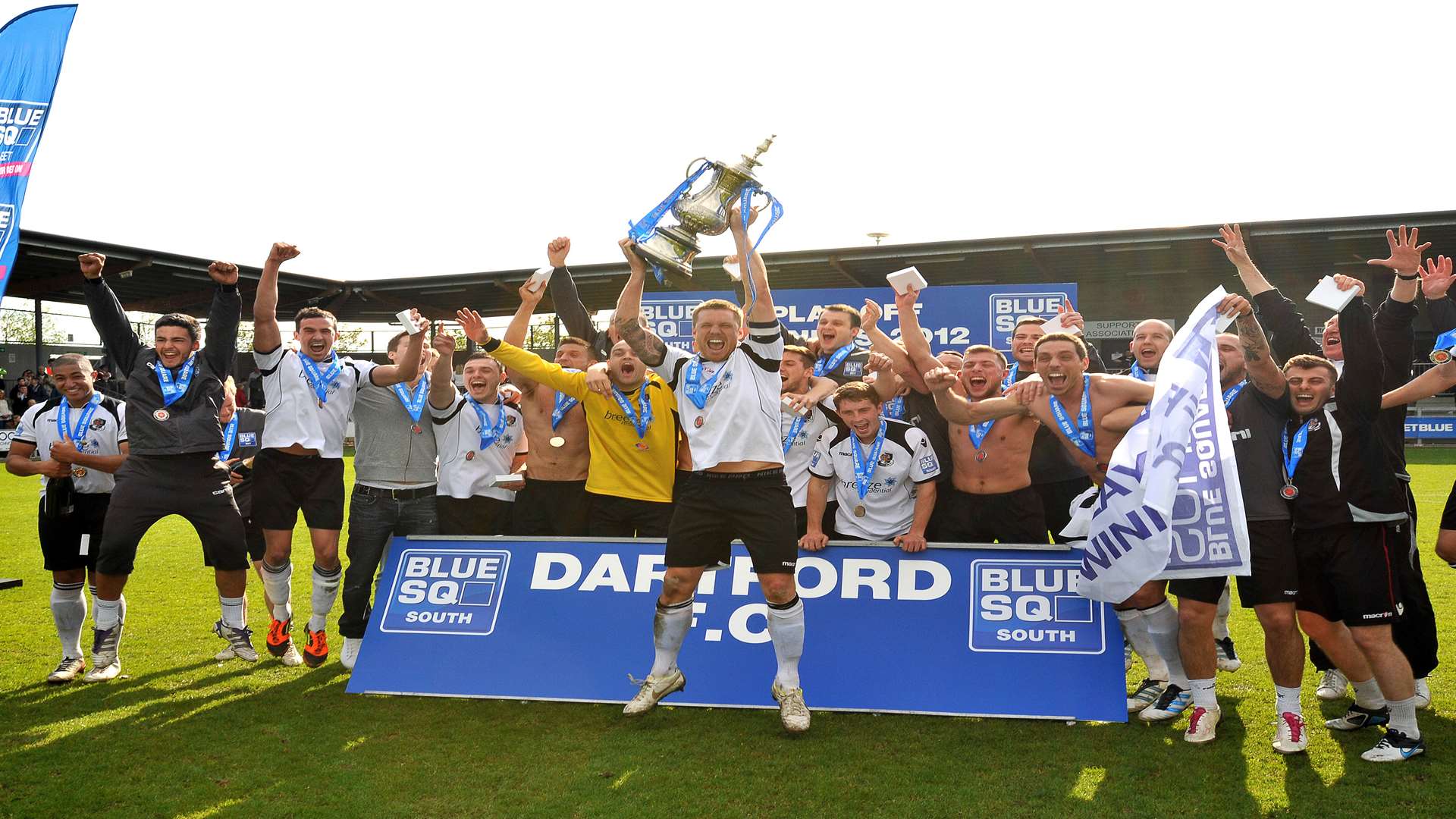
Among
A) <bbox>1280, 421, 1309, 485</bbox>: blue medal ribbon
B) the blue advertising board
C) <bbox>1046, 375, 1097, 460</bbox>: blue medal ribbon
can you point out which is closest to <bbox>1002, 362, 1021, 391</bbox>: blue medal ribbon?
<bbox>1046, 375, 1097, 460</bbox>: blue medal ribbon

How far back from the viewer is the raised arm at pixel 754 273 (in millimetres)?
5270

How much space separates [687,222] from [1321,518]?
3543 millimetres

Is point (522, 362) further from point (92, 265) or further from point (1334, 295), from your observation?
point (1334, 295)

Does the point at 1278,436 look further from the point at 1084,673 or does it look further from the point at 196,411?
the point at 196,411

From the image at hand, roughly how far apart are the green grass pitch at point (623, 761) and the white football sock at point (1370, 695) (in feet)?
0.50

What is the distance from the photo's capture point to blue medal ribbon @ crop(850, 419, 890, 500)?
6.23 metres

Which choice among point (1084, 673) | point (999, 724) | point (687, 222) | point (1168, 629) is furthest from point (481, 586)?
point (1168, 629)

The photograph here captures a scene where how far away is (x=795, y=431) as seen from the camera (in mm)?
6578

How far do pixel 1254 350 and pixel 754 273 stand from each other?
97.7 inches

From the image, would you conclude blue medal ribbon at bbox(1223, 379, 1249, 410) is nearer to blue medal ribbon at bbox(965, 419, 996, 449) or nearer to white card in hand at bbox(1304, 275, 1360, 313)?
white card in hand at bbox(1304, 275, 1360, 313)

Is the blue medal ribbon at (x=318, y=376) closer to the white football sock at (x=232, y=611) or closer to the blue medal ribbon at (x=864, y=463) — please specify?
the white football sock at (x=232, y=611)

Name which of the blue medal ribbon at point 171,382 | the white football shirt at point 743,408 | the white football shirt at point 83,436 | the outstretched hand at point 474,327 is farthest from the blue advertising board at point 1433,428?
the white football shirt at point 83,436

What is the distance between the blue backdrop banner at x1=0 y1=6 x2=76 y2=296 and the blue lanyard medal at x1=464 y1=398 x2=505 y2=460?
4.58 meters

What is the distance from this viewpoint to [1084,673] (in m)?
5.36
